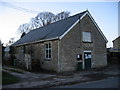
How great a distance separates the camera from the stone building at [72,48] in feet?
66.3

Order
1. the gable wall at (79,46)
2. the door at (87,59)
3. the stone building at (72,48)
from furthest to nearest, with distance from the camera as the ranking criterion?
the door at (87,59) → the gable wall at (79,46) → the stone building at (72,48)

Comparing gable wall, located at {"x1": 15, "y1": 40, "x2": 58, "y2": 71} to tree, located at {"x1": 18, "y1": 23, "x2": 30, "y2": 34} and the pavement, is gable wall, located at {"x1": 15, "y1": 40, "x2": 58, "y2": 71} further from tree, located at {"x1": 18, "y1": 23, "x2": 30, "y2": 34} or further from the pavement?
tree, located at {"x1": 18, "y1": 23, "x2": 30, "y2": 34}

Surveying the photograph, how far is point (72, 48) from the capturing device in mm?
21062

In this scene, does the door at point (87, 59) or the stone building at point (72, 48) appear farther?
the door at point (87, 59)

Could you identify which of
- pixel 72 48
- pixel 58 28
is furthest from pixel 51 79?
pixel 58 28

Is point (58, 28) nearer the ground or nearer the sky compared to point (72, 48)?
nearer the sky

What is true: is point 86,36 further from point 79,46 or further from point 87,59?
point 87,59

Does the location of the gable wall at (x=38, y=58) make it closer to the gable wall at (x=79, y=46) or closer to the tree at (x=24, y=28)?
the gable wall at (x=79, y=46)

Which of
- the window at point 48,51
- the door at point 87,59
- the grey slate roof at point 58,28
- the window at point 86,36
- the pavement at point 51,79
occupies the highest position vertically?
the grey slate roof at point 58,28

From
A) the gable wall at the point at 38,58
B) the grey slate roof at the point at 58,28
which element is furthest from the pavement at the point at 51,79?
the grey slate roof at the point at 58,28

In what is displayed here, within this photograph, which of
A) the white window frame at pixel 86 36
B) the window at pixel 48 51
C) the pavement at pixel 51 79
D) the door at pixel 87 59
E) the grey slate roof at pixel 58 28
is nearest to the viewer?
the pavement at pixel 51 79

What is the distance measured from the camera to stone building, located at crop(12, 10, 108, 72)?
20.2 m

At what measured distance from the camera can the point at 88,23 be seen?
23125 mm

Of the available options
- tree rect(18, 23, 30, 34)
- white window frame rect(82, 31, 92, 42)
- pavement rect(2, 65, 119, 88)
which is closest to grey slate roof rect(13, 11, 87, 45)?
white window frame rect(82, 31, 92, 42)
